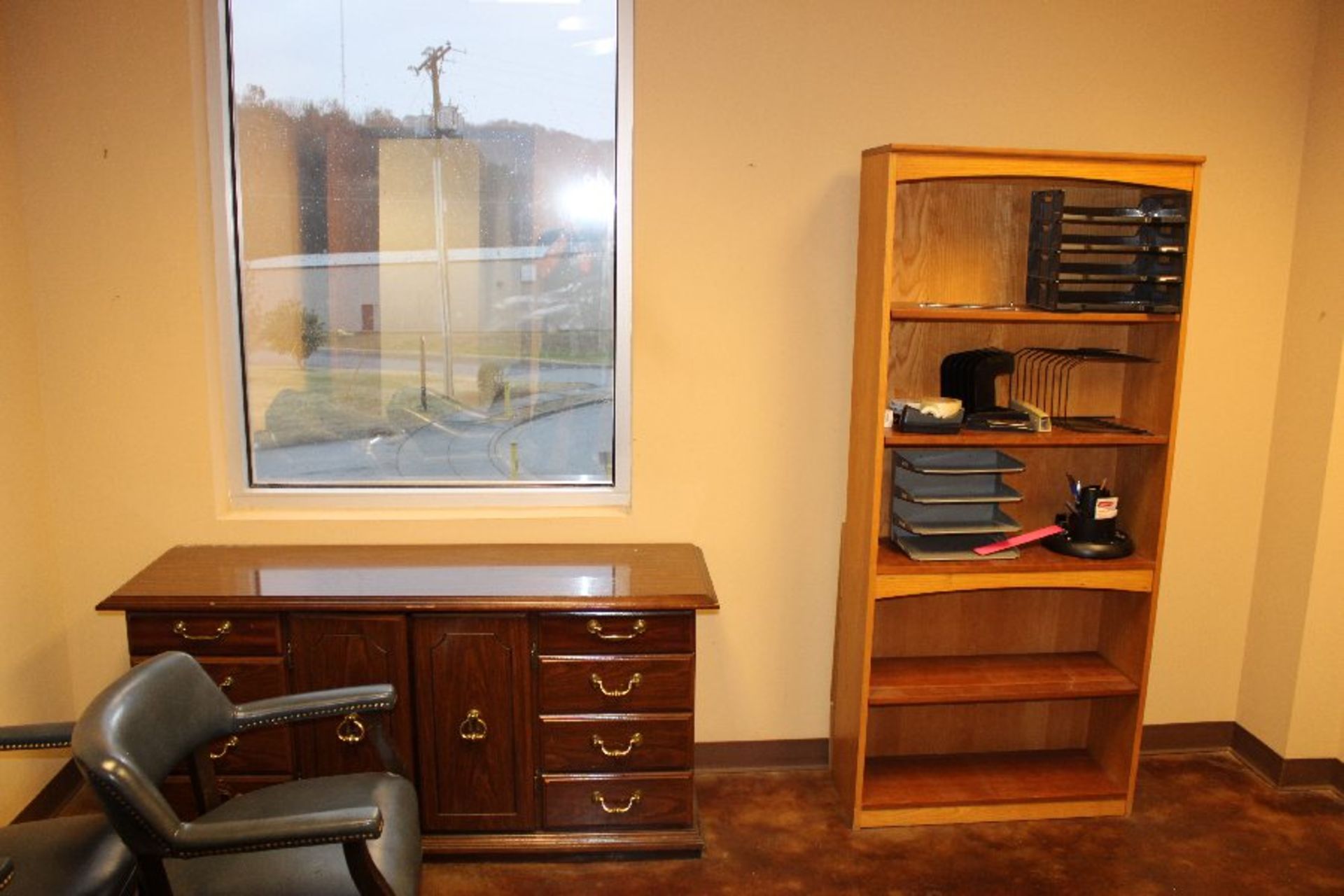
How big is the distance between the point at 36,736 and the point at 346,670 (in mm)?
736

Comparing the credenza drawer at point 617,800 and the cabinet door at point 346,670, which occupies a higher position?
the cabinet door at point 346,670

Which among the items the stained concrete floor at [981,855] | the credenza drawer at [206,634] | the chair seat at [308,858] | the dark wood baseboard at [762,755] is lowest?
the stained concrete floor at [981,855]

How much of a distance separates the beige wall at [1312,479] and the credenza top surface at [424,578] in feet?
6.26

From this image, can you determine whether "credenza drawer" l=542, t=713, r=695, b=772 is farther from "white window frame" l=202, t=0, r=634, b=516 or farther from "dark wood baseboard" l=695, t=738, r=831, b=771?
"white window frame" l=202, t=0, r=634, b=516

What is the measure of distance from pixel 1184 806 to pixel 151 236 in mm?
3593

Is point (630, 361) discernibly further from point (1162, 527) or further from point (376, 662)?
point (1162, 527)

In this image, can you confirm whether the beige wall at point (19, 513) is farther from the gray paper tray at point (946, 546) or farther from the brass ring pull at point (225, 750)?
the gray paper tray at point (946, 546)

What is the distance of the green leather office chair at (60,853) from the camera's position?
6.14 ft

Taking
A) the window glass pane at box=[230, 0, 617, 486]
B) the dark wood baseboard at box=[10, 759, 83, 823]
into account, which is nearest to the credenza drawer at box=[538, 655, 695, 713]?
the window glass pane at box=[230, 0, 617, 486]

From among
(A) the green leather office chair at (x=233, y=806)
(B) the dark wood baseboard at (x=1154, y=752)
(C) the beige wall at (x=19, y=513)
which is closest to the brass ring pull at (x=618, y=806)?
(B) the dark wood baseboard at (x=1154, y=752)

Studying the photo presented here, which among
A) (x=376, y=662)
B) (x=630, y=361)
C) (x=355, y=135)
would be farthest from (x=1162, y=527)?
(x=355, y=135)

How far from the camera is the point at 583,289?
3016 mm

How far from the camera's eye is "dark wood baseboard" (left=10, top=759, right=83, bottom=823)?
2.80 metres

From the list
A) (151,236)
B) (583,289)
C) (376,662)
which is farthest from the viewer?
(583,289)
